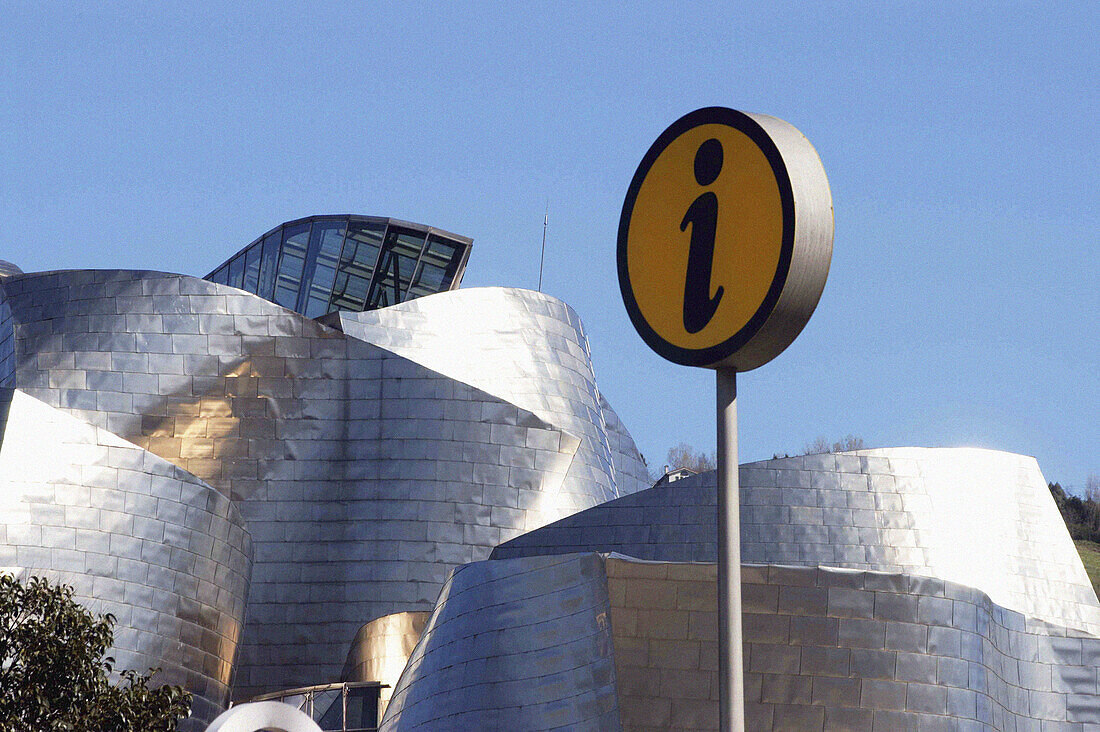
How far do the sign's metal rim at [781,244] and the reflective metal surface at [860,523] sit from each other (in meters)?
12.0

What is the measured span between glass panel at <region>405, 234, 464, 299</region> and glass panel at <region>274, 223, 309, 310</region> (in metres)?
2.30

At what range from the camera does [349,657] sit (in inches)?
882

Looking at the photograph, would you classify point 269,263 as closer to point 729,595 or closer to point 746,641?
point 746,641

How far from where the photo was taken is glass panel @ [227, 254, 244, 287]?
32.1 meters

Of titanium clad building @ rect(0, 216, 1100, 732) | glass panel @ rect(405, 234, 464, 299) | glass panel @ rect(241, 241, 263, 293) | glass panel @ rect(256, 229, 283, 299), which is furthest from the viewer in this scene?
glass panel @ rect(241, 241, 263, 293)

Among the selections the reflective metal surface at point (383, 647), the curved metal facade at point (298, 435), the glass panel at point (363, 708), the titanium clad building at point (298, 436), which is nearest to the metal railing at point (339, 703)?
the glass panel at point (363, 708)

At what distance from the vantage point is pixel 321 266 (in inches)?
1210

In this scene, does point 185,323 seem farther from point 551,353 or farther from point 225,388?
point 551,353

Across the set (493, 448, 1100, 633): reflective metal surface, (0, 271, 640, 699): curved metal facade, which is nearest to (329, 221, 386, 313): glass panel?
(0, 271, 640, 699): curved metal facade

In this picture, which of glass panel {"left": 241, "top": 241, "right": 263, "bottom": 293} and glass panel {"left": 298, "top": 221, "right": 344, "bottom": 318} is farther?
glass panel {"left": 241, "top": 241, "right": 263, "bottom": 293}

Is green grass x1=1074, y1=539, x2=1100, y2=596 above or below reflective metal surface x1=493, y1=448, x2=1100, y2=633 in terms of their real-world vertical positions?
above

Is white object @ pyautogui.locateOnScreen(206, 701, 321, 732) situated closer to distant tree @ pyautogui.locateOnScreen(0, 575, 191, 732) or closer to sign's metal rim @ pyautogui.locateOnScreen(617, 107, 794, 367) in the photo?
distant tree @ pyautogui.locateOnScreen(0, 575, 191, 732)

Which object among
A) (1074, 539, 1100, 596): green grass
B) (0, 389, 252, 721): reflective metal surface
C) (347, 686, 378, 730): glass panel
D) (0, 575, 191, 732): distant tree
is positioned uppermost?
(1074, 539, 1100, 596): green grass

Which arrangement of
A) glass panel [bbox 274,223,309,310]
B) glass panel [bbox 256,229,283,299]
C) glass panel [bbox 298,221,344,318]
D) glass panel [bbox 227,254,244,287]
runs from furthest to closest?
glass panel [bbox 227,254,244,287]
glass panel [bbox 256,229,283,299]
glass panel [bbox 274,223,309,310]
glass panel [bbox 298,221,344,318]
